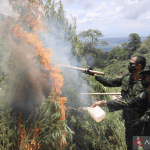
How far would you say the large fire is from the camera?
2.85 m

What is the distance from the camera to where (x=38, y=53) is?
2.91m

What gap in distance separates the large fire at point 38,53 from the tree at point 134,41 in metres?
39.2

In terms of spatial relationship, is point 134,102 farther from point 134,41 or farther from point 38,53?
point 134,41

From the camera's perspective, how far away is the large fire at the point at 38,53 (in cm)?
285

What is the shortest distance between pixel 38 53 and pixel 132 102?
2.43 m

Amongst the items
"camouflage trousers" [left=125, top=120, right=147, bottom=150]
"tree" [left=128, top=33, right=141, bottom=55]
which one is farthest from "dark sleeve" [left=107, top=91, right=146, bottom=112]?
"tree" [left=128, top=33, right=141, bottom=55]

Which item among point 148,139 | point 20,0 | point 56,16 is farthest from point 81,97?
point 20,0

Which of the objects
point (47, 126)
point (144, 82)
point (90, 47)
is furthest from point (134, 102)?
point (90, 47)

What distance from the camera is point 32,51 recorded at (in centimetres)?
290

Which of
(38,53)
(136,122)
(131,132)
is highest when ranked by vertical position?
(38,53)

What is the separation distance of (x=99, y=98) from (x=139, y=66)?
7.98 ft

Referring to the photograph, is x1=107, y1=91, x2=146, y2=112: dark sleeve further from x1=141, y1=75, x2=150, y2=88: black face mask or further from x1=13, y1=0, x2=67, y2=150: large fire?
x1=13, y1=0, x2=67, y2=150: large fire

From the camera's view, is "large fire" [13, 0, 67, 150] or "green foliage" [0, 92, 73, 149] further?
"large fire" [13, 0, 67, 150]

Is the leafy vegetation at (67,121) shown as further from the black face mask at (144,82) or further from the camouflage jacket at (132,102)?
the black face mask at (144,82)
